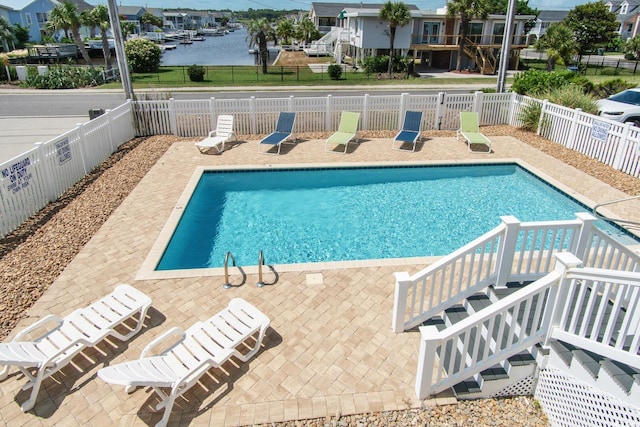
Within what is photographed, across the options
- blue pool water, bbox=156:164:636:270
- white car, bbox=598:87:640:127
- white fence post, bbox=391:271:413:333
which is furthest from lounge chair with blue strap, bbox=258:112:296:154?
white car, bbox=598:87:640:127

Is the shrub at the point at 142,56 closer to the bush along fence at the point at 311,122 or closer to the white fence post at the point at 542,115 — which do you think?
the bush along fence at the point at 311,122

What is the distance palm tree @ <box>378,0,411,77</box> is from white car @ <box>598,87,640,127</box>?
19649 mm

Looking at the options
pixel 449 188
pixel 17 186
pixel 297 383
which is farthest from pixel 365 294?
pixel 17 186

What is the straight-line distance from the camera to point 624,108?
14.4 metres

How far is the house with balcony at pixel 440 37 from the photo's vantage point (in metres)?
35.7

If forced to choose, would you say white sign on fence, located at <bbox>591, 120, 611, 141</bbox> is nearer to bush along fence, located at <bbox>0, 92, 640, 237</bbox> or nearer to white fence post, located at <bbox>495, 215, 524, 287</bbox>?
bush along fence, located at <bbox>0, 92, 640, 237</bbox>

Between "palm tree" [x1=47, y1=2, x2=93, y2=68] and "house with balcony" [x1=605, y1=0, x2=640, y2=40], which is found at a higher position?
"house with balcony" [x1=605, y1=0, x2=640, y2=40]

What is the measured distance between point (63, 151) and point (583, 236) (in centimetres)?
1000

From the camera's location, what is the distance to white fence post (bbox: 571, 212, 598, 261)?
4.98 metres

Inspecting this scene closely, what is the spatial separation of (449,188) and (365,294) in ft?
19.4

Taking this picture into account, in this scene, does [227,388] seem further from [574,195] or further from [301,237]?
[574,195]

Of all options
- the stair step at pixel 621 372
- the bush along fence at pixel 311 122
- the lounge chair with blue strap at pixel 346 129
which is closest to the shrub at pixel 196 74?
the bush along fence at pixel 311 122

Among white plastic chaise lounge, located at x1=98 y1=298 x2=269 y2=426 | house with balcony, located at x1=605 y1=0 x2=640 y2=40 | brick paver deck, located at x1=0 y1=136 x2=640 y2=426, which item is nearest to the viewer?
white plastic chaise lounge, located at x1=98 y1=298 x2=269 y2=426

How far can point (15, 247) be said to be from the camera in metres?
7.06
